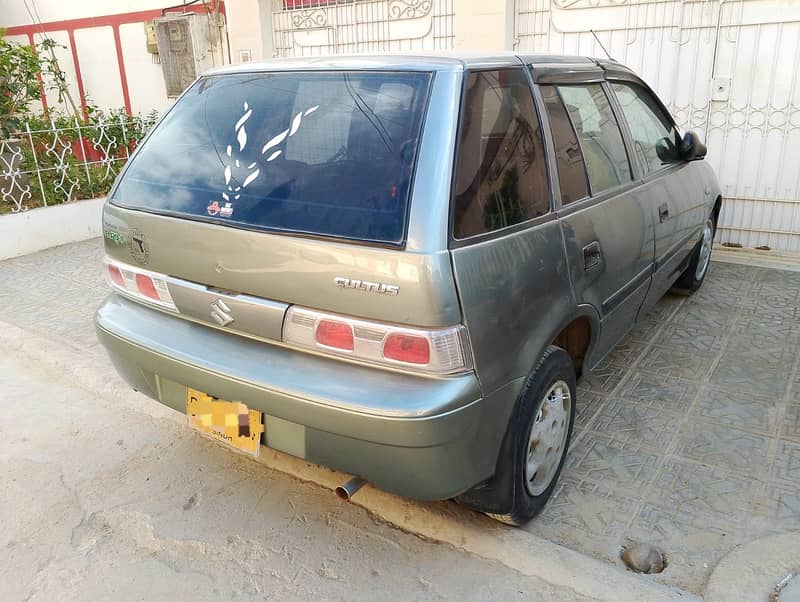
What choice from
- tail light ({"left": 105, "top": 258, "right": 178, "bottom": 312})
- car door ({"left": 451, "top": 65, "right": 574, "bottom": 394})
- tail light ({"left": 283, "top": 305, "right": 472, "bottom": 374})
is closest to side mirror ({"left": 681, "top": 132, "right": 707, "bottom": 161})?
car door ({"left": 451, "top": 65, "right": 574, "bottom": 394})

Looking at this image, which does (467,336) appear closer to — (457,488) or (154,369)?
(457,488)

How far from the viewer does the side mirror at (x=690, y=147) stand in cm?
409

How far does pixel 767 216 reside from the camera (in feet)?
19.4

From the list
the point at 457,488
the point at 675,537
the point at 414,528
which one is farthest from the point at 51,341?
the point at 675,537

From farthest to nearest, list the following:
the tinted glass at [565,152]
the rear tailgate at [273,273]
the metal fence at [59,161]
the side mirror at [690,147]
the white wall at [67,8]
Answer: the white wall at [67,8] < the metal fence at [59,161] < the side mirror at [690,147] < the tinted glass at [565,152] < the rear tailgate at [273,273]

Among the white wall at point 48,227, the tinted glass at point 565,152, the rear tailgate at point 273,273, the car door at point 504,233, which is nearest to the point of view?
the rear tailgate at point 273,273

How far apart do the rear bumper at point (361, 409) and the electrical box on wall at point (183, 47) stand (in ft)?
25.5

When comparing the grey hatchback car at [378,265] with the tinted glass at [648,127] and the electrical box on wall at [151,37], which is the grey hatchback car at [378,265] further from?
the electrical box on wall at [151,37]

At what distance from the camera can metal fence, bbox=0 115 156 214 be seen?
21.8ft

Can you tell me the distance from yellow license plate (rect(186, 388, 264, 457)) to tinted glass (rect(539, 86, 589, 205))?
149 centimetres

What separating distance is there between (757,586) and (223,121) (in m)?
2.61

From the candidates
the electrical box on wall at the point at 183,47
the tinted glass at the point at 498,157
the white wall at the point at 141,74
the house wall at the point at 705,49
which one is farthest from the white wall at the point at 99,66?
the tinted glass at the point at 498,157

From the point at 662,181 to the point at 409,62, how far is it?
2.04 m

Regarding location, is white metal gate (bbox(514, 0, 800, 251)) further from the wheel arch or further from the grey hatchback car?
the wheel arch
